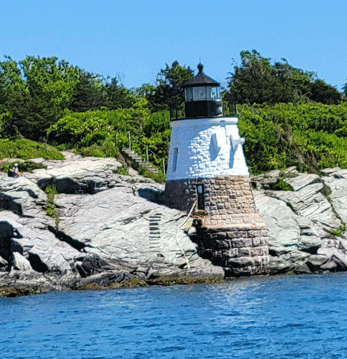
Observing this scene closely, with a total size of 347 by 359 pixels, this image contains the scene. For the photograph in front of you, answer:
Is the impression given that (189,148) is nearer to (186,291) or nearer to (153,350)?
(186,291)

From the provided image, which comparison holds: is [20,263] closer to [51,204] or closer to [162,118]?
[51,204]

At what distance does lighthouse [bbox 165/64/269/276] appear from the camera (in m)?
31.6

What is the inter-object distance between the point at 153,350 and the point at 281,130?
2412 centimetres

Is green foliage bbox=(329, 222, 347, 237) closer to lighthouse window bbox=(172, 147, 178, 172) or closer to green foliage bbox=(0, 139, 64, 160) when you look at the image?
lighthouse window bbox=(172, 147, 178, 172)

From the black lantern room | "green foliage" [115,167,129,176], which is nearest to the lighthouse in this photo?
the black lantern room

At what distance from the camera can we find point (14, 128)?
42.9 metres

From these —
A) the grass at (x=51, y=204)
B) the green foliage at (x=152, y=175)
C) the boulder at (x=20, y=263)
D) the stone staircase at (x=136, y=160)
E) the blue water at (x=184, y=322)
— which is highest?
the stone staircase at (x=136, y=160)

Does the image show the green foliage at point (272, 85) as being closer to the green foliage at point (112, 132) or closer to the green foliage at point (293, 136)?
the green foliage at point (293, 136)

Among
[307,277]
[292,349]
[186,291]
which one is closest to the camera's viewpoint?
[292,349]

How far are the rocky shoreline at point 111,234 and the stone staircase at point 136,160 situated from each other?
1.86 metres

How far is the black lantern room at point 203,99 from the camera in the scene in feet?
107

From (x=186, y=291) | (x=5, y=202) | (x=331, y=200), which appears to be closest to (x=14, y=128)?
(x=5, y=202)

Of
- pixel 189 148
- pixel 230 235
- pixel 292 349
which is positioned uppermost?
pixel 189 148

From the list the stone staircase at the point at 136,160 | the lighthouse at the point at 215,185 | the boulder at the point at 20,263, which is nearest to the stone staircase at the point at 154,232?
the lighthouse at the point at 215,185
